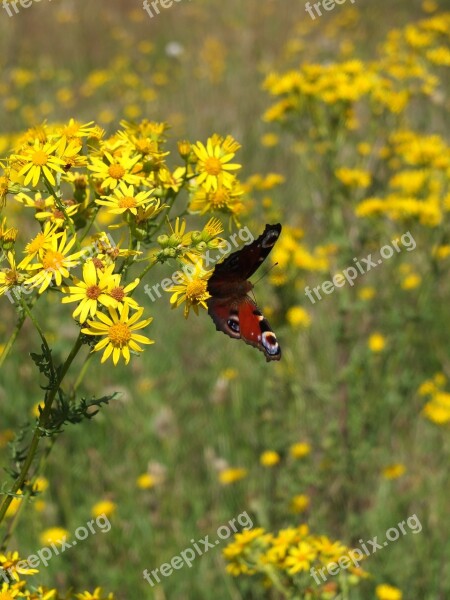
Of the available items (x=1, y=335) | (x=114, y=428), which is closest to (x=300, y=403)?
(x=114, y=428)

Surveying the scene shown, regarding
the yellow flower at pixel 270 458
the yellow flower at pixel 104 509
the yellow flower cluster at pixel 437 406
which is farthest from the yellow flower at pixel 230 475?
the yellow flower cluster at pixel 437 406

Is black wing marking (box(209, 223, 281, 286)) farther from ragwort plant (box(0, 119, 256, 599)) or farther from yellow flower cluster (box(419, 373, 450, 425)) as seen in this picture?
yellow flower cluster (box(419, 373, 450, 425))

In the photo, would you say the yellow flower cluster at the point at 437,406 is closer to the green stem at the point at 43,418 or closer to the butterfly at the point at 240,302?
the butterfly at the point at 240,302

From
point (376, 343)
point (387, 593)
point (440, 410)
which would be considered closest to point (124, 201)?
point (387, 593)

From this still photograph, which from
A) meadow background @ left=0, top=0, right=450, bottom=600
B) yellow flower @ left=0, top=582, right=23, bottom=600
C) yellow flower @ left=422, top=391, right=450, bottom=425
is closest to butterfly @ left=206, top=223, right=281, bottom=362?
yellow flower @ left=0, top=582, right=23, bottom=600

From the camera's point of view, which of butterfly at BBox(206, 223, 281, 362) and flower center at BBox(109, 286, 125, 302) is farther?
butterfly at BBox(206, 223, 281, 362)
